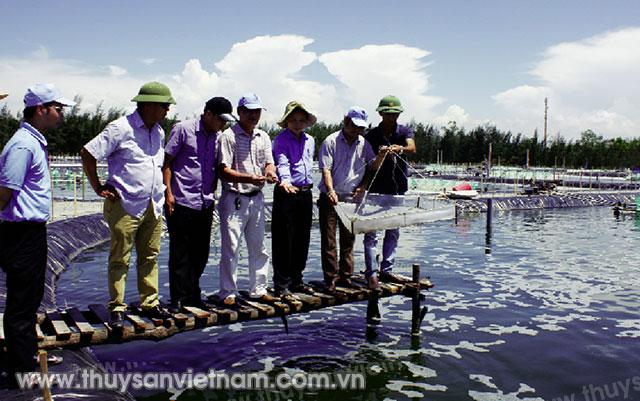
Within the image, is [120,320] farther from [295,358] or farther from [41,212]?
[295,358]

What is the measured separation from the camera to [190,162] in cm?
518

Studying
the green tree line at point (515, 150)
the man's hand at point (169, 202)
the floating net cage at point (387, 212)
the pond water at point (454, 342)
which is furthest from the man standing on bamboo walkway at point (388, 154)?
the green tree line at point (515, 150)

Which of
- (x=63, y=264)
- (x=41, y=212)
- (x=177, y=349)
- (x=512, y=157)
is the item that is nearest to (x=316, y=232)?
(x=63, y=264)

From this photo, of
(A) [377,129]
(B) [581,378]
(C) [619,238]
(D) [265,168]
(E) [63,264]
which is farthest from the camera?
(C) [619,238]

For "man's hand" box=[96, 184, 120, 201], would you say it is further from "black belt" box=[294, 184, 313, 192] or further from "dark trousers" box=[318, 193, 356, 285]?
"dark trousers" box=[318, 193, 356, 285]

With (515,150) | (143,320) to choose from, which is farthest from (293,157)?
(515,150)

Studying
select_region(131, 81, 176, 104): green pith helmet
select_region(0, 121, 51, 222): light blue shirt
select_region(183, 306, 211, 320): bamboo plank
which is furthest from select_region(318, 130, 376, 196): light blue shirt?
select_region(0, 121, 51, 222): light blue shirt

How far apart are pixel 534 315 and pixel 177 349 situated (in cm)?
561

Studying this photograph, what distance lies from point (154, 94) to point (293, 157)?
1.72m

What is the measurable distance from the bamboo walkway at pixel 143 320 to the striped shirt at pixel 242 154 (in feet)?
3.86

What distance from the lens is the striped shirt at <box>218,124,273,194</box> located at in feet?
17.5

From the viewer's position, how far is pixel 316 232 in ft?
66.0

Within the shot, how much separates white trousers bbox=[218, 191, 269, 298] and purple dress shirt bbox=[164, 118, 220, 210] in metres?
0.28

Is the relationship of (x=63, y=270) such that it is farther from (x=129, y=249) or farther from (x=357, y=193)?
(x=129, y=249)
